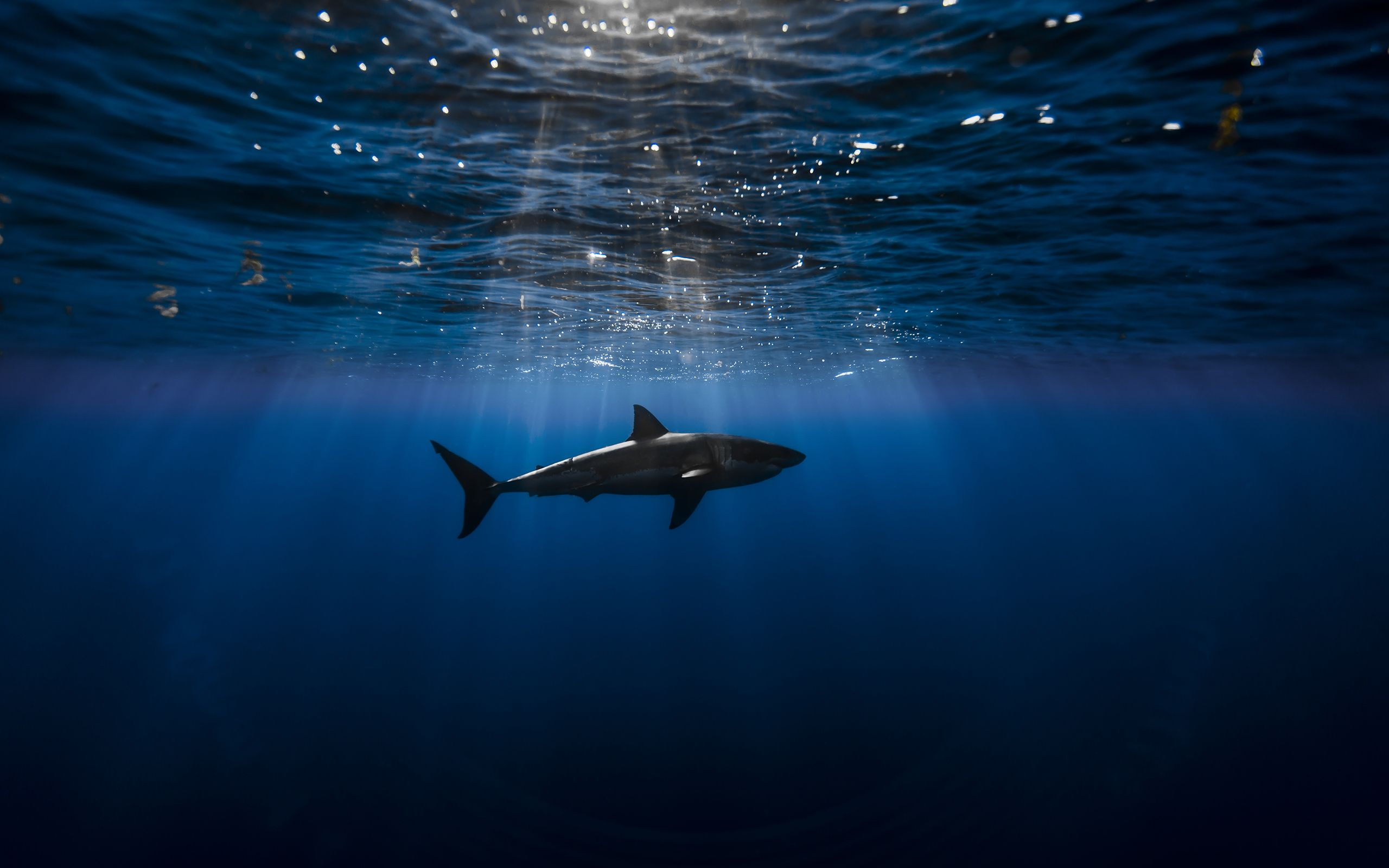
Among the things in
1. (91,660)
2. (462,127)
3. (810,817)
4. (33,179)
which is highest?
(33,179)

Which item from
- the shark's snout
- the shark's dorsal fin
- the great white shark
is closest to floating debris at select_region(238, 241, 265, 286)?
the great white shark

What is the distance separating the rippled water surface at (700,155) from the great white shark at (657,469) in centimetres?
440

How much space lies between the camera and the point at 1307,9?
545 centimetres

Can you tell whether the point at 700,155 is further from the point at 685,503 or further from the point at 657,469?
the point at 685,503

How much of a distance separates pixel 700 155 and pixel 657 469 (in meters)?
4.82

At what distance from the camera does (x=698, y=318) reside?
21609 mm

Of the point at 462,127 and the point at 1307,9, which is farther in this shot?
the point at 462,127

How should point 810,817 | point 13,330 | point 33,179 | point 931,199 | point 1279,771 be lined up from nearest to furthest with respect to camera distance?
1. point 33,179
2. point 931,199
3. point 810,817
4. point 1279,771
5. point 13,330

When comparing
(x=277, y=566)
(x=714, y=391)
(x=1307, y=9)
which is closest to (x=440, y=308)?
(x=1307, y=9)

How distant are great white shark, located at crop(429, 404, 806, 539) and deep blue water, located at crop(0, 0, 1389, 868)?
440cm

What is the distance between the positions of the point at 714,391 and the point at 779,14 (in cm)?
5219

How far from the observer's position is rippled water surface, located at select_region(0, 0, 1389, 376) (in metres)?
5.83

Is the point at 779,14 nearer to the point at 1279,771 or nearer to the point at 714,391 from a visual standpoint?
the point at 1279,771

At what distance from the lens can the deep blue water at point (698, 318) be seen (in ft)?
21.1
